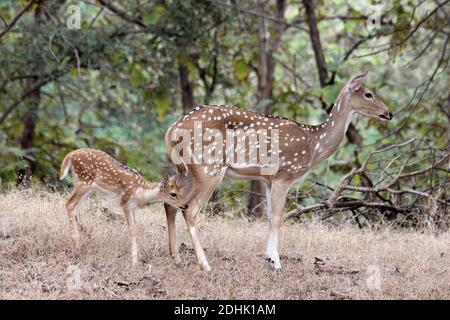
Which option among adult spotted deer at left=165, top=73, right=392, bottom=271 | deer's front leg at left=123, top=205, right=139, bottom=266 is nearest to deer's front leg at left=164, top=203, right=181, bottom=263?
adult spotted deer at left=165, top=73, right=392, bottom=271

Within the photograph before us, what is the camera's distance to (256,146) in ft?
29.1

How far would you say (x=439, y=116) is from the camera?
16.2 m

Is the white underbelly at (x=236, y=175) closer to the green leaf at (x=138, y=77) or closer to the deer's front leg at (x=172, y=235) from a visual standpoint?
the deer's front leg at (x=172, y=235)

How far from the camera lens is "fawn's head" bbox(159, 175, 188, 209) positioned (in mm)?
8844

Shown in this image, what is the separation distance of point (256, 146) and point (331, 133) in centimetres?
114

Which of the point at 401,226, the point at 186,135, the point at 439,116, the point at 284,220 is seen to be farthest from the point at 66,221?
the point at 439,116

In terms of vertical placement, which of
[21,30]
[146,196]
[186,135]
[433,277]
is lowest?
[433,277]

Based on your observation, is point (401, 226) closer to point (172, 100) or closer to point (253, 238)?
point (253, 238)

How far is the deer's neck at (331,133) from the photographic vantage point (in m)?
9.51

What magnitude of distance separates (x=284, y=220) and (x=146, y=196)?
2787mm

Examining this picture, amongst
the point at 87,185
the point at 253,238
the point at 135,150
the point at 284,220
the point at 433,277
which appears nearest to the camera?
the point at 433,277

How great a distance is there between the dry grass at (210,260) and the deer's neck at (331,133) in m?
1.15

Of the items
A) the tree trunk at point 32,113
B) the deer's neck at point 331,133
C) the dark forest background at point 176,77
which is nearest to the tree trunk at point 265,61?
the dark forest background at point 176,77

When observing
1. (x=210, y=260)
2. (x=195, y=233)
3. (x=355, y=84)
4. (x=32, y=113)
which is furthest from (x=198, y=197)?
(x=32, y=113)
